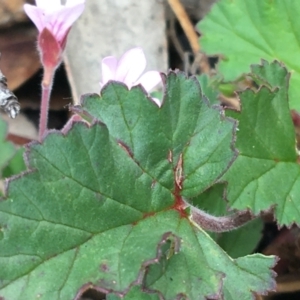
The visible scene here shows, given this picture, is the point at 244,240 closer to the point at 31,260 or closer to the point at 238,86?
the point at 238,86

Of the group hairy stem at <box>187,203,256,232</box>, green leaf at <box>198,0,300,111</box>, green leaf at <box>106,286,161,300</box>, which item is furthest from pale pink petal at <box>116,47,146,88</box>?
green leaf at <box>198,0,300,111</box>

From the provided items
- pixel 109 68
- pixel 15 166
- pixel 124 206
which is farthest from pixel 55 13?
pixel 15 166

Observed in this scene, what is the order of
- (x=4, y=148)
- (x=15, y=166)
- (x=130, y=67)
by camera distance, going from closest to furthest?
(x=130, y=67) < (x=4, y=148) < (x=15, y=166)

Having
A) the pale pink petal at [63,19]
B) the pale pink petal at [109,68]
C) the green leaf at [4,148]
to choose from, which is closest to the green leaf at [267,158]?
the pale pink petal at [109,68]

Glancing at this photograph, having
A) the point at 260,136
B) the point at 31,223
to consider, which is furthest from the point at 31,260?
the point at 260,136

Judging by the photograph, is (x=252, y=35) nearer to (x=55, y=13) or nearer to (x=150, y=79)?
(x=150, y=79)

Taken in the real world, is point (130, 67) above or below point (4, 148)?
above

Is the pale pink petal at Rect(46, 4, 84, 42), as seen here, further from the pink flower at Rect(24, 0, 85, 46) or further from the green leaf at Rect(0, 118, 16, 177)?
the green leaf at Rect(0, 118, 16, 177)
